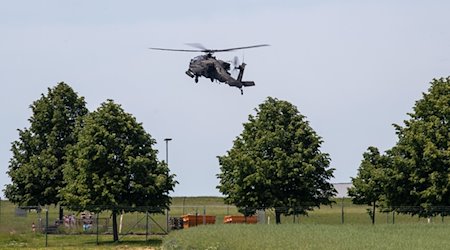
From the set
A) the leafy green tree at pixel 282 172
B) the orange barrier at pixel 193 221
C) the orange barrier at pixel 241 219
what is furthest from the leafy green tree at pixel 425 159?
the orange barrier at pixel 193 221

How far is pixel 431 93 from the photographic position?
6619 cm

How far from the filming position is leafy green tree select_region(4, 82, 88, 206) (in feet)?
266

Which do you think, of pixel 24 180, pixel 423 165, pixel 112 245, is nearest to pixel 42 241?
pixel 112 245

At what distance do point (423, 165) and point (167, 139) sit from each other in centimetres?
3174

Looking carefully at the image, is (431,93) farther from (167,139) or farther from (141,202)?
(167,139)

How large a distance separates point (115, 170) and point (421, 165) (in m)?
18.2

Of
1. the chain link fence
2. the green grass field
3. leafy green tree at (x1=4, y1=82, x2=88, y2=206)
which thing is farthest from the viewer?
leafy green tree at (x1=4, y1=82, x2=88, y2=206)

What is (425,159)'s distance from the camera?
63281 millimetres

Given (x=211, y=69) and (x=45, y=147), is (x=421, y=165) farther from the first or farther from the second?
(x=45, y=147)

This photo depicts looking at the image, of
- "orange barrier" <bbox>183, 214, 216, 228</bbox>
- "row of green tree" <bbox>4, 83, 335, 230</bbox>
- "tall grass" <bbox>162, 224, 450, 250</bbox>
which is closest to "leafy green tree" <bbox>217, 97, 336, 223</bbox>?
"row of green tree" <bbox>4, 83, 335, 230</bbox>

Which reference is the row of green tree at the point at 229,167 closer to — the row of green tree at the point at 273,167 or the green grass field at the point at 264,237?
the row of green tree at the point at 273,167

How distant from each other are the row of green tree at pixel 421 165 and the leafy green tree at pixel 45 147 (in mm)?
24751

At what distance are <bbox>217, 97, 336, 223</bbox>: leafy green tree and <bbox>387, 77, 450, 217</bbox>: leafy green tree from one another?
5.96 meters

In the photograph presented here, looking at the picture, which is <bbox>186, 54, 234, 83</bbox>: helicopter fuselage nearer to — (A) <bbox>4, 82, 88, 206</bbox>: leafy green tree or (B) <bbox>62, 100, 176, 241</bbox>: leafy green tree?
(B) <bbox>62, 100, 176, 241</bbox>: leafy green tree
